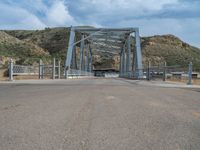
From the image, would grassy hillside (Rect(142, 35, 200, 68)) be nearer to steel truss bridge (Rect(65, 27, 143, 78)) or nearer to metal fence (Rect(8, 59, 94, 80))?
steel truss bridge (Rect(65, 27, 143, 78))

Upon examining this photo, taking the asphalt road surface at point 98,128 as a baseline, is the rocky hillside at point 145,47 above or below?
above

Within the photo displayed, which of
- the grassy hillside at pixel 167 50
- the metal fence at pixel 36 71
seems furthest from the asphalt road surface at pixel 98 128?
the grassy hillside at pixel 167 50

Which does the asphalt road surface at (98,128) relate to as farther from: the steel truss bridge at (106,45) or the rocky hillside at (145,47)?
the rocky hillside at (145,47)

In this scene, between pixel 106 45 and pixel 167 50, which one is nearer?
pixel 106 45

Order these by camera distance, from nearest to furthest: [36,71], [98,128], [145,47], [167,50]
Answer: [98,128], [36,71], [167,50], [145,47]

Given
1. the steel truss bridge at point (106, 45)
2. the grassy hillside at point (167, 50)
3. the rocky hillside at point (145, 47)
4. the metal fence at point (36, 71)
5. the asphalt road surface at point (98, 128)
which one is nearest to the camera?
the asphalt road surface at point (98, 128)

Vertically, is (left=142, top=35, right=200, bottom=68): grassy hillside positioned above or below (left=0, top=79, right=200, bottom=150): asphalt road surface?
above

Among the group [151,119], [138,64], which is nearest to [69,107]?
[151,119]

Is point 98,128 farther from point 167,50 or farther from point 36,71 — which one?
point 167,50

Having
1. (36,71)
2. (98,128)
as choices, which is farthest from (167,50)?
(98,128)

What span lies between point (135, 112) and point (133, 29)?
48.0 meters

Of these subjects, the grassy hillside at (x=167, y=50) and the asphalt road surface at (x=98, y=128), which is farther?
the grassy hillside at (x=167, y=50)

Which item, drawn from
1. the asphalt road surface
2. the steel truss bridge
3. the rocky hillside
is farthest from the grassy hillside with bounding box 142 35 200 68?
the asphalt road surface

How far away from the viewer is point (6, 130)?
16.7ft
